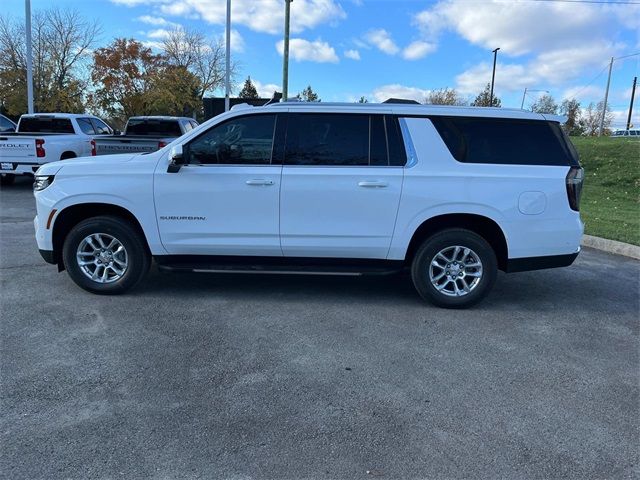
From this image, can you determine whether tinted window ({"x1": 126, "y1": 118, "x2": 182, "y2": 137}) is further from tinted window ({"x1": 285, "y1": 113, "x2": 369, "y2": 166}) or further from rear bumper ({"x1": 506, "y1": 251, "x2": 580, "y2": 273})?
rear bumper ({"x1": 506, "y1": 251, "x2": 580, "y2": 273})

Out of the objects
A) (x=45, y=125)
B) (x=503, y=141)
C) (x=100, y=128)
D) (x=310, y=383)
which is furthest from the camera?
(x=100, y=128)

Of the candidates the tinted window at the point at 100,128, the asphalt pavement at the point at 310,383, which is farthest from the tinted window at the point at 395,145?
the tinted window at the point at 100,128

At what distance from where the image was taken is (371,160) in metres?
5.10

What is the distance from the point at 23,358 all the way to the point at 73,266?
5.10 feet

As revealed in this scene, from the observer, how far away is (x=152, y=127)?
14.2 meters

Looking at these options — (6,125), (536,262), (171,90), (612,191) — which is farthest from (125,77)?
(536,262)

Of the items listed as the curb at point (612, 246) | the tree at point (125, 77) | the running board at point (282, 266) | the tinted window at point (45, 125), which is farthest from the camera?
the tree at point (125, 77)

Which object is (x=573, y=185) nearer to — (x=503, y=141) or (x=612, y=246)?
(x=503, y=141)

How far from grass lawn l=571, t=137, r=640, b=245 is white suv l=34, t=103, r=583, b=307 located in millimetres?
4052

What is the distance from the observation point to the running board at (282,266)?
5.18m

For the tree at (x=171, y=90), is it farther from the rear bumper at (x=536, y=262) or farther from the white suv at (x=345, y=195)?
the rear bumper at (x=536, y=262)

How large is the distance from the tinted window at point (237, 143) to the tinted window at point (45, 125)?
1063cm

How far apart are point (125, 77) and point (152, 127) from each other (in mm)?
27221

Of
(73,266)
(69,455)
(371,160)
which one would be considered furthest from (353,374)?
(73,266)
